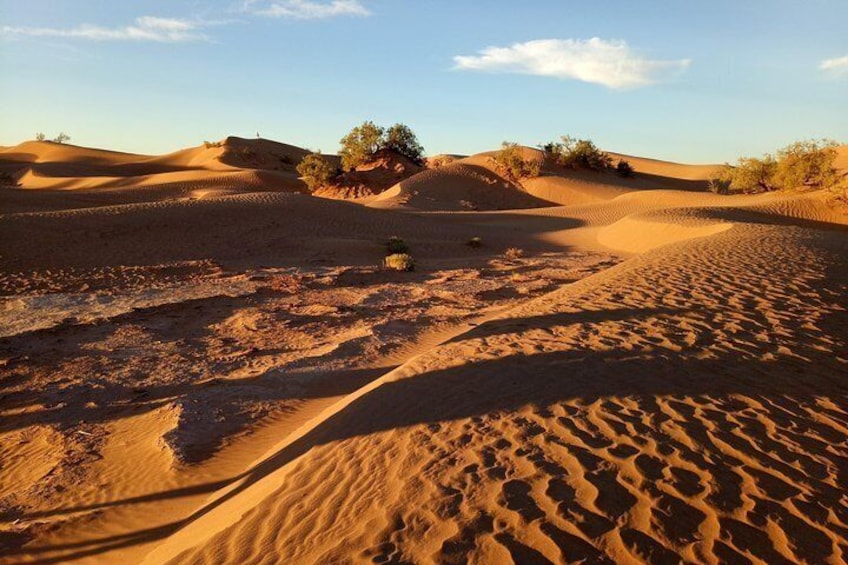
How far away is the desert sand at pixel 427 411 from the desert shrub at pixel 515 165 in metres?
25.8

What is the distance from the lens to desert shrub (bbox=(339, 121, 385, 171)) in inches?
1545

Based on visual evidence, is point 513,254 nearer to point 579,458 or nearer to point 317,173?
point 579,458

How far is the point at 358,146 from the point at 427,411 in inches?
1437

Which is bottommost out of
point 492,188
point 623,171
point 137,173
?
point 137,173

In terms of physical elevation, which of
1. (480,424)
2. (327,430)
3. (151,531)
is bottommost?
(151,531)

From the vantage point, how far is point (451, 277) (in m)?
13.5

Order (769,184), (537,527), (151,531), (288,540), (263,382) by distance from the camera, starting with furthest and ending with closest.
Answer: (769,184), (263,382), (151,531), (288,540), (537,527)

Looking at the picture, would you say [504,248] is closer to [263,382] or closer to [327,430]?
[263,382]

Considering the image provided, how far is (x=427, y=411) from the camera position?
15.6ft

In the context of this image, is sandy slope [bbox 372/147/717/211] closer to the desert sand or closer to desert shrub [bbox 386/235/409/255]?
desert shrub [bbox 386/235/409/255]

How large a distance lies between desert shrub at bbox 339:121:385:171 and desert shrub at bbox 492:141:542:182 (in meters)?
9.09

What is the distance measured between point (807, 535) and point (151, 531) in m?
4.19

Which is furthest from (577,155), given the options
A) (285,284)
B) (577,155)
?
(285,284)

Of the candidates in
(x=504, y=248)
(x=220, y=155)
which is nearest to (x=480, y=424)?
(x=504, y=248)
